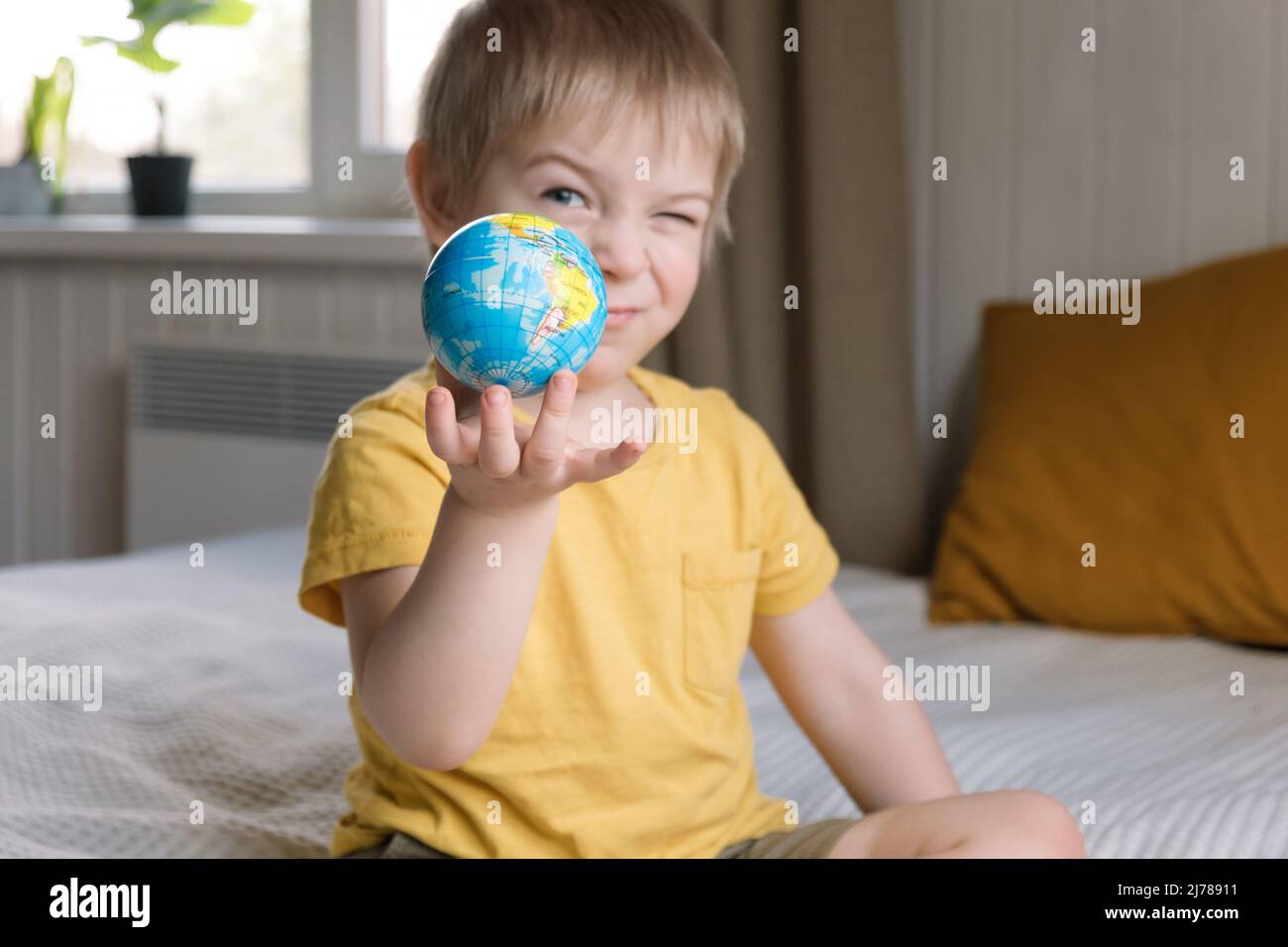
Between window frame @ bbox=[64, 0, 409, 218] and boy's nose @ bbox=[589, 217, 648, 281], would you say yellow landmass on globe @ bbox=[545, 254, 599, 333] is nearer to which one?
boy's nose @ bbox=[589, 217, 648, 281]

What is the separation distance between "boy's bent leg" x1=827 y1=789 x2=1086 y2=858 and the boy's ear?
1.71 feet

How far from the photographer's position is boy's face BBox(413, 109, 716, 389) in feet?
3.24

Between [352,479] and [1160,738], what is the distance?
0.84 m

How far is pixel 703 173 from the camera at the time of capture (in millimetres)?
1046

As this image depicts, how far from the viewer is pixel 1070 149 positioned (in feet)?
7.04

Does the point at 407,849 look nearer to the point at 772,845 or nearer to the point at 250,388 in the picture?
the point at 772,845

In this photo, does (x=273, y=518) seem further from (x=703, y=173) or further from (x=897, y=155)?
(x=703, y=173)

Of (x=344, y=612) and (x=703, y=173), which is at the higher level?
(x=703, y=173)

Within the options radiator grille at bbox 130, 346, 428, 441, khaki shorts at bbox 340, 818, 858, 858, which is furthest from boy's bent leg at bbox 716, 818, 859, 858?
radiator grille at bbox 130, 346, 428, 441

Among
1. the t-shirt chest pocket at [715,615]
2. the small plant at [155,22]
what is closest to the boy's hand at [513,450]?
the t-shirt chest pocket at [715,615]

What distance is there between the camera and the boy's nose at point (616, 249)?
98cm

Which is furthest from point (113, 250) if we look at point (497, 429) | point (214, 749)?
point (497, 429)

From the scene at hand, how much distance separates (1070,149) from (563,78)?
1.34m

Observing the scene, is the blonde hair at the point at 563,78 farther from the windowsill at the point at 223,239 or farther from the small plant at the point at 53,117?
the small plant at the point at 53,117
